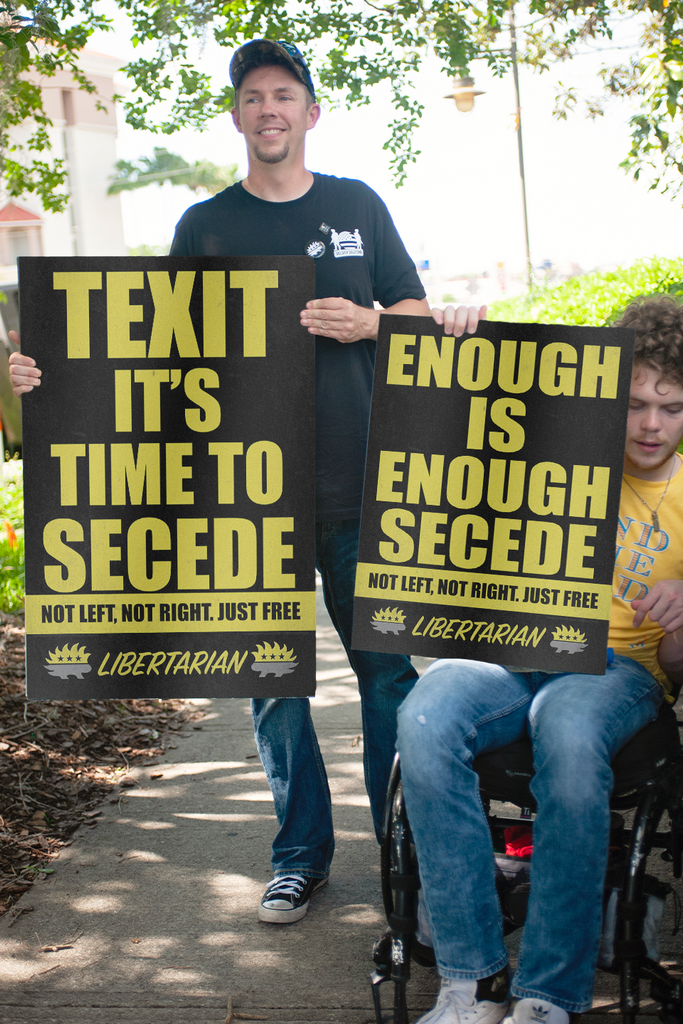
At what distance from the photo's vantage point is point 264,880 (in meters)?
2.89

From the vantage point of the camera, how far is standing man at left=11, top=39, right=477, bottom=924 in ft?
7.92

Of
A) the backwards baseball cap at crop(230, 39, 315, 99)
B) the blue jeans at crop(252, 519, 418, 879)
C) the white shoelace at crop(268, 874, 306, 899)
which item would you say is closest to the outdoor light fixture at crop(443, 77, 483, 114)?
the backwards baseball cap at crop(230, 39, 315, 99)

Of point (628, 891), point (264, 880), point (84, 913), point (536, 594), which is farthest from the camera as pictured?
point (264, 880)

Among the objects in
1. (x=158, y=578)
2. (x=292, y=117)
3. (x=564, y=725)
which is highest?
(x=292, y=117)

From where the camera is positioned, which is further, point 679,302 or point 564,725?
point 679,302

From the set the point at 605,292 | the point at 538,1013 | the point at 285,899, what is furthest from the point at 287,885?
the point at 605,292

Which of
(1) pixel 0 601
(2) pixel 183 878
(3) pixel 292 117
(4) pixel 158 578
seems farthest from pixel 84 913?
(1) pixel 0 601

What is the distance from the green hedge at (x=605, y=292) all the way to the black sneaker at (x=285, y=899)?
9.82 feet

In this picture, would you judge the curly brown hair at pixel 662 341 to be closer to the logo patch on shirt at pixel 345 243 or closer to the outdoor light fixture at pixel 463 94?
the logo patch on shirt at pixel 345 243

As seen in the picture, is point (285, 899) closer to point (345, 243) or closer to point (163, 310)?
point (163, 310)

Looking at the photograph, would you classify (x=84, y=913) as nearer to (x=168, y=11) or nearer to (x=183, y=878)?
(x=183, y=878)

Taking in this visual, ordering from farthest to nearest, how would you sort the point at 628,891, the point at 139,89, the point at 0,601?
the point at 0,601
the point at 139,89
the point at 628,891

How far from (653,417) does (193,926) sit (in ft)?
5.68

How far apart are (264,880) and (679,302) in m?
1.93
